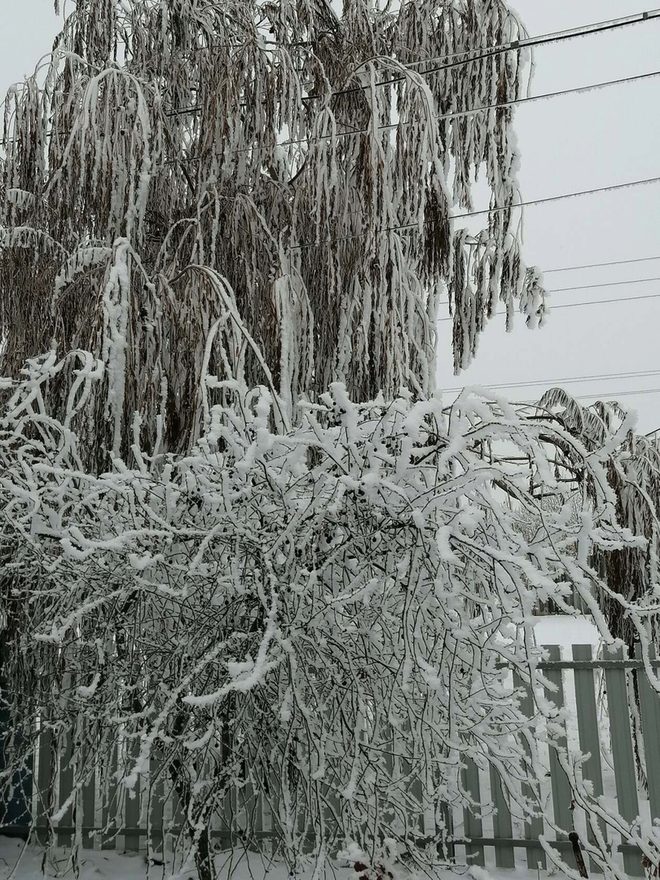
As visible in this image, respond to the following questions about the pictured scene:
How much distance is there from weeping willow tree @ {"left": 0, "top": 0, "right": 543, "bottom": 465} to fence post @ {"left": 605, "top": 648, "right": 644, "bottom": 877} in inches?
65.5

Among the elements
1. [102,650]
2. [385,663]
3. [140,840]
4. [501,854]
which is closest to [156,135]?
[102,650]

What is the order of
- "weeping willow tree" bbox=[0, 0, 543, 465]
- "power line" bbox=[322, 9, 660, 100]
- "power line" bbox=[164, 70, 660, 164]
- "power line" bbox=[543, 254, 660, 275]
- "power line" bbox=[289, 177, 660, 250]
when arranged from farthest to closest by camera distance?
"power line" bbox=[543, 254, 660, 275] → "power line" bbox=[164, 70, 660, 164] → "power line" bbox=[289, 177, 660, 250] → "power line" bbox=[322, 9, 660, 100] → "weeping willow tree" bbox=[0, 0, 543, 465]

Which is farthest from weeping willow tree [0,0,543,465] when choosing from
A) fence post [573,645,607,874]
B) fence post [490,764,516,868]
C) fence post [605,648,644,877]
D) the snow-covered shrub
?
fence post [490,764,516,868]

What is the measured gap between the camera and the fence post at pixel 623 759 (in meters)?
3.79

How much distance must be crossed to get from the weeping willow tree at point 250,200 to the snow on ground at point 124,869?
1.75 meters

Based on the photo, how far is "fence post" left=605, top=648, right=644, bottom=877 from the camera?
3785 millimetres

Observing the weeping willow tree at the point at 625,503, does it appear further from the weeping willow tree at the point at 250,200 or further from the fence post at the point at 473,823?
the fence post at the point at 473,823

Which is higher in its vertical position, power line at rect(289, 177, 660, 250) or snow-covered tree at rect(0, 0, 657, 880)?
power line at rect(289, 177, 660, 250)

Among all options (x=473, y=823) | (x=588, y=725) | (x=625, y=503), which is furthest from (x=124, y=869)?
(x=625, y=503)

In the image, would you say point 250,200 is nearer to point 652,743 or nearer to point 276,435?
point 276,435

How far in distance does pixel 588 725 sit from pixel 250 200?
2.80 meters

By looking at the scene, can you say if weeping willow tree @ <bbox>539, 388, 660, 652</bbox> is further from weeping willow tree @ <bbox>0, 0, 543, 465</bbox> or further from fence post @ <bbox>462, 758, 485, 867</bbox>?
fence post @ <bbox>462, 758, 485, 867</bbox>

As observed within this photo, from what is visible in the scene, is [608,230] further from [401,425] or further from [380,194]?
[401,425]

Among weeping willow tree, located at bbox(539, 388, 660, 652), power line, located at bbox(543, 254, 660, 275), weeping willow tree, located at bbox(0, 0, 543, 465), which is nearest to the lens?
weeping willow tree, located at bbox(0, 0, 543, 465)
